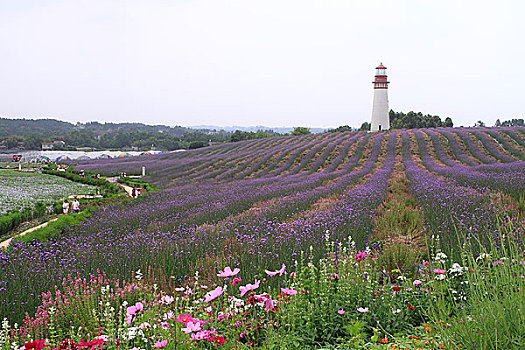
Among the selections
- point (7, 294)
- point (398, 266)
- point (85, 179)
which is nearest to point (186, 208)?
point (7, 294)

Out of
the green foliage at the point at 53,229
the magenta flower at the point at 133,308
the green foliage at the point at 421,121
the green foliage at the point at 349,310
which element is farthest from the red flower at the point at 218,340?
the green foliage at the point at 421,121

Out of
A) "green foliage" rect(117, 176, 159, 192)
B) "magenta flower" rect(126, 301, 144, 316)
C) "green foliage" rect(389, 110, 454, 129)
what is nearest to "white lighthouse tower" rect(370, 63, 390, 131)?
"green foliage" rect(389, 110, 454, 129)

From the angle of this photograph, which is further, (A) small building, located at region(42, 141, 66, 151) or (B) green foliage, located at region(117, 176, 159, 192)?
(A) small building, located at region(42, 141, 66, 151)

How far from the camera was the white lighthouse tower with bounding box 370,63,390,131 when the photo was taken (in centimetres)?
4253

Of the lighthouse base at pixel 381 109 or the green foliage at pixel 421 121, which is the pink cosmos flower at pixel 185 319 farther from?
→ the green foliage at pixel 421 121

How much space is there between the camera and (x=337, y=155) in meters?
27.8

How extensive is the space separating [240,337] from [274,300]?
1.16ft

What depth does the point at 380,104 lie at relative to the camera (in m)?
42.6

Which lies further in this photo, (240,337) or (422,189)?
(422,189)

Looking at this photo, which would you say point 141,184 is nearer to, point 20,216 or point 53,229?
point 20,216

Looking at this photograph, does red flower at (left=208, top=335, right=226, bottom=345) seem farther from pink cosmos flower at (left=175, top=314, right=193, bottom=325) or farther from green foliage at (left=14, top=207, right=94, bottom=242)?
green foliage at (left=14, top=207, right=94, bottom=242)

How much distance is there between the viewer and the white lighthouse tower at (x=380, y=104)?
140 ft

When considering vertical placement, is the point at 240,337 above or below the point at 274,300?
below

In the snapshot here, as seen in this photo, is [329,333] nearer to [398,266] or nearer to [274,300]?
[274,300]
